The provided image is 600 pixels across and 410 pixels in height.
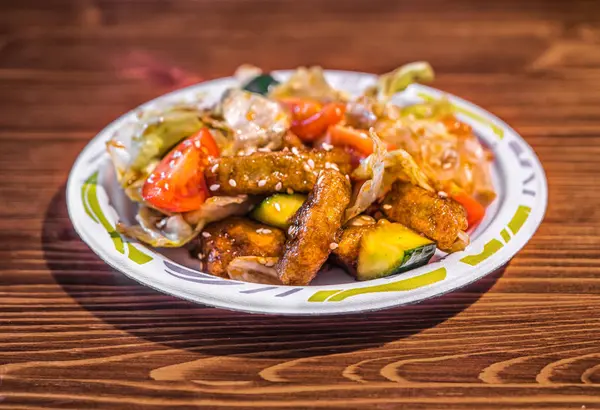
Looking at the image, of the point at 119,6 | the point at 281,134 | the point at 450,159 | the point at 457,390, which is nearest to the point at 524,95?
the point at 450,159

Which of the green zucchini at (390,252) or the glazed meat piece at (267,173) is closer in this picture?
the green zucchini at (390,252)

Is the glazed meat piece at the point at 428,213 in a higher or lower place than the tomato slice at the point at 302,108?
lower

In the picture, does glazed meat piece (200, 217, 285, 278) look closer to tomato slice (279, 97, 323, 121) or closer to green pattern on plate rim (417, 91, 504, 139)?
tomato slice (279, 97, 323, 121)

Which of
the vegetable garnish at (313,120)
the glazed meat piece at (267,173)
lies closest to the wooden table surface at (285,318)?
the glazed meat piece at (267,173)

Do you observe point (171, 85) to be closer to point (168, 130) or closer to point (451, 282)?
point (168, 130)

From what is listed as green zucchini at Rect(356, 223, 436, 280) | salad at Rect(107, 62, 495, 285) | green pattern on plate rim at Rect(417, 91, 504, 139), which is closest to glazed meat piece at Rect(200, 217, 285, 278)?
salad at Rect(107, 62, 495, 285)

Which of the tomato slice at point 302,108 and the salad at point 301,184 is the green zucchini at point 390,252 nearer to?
the salad at point 301,184
